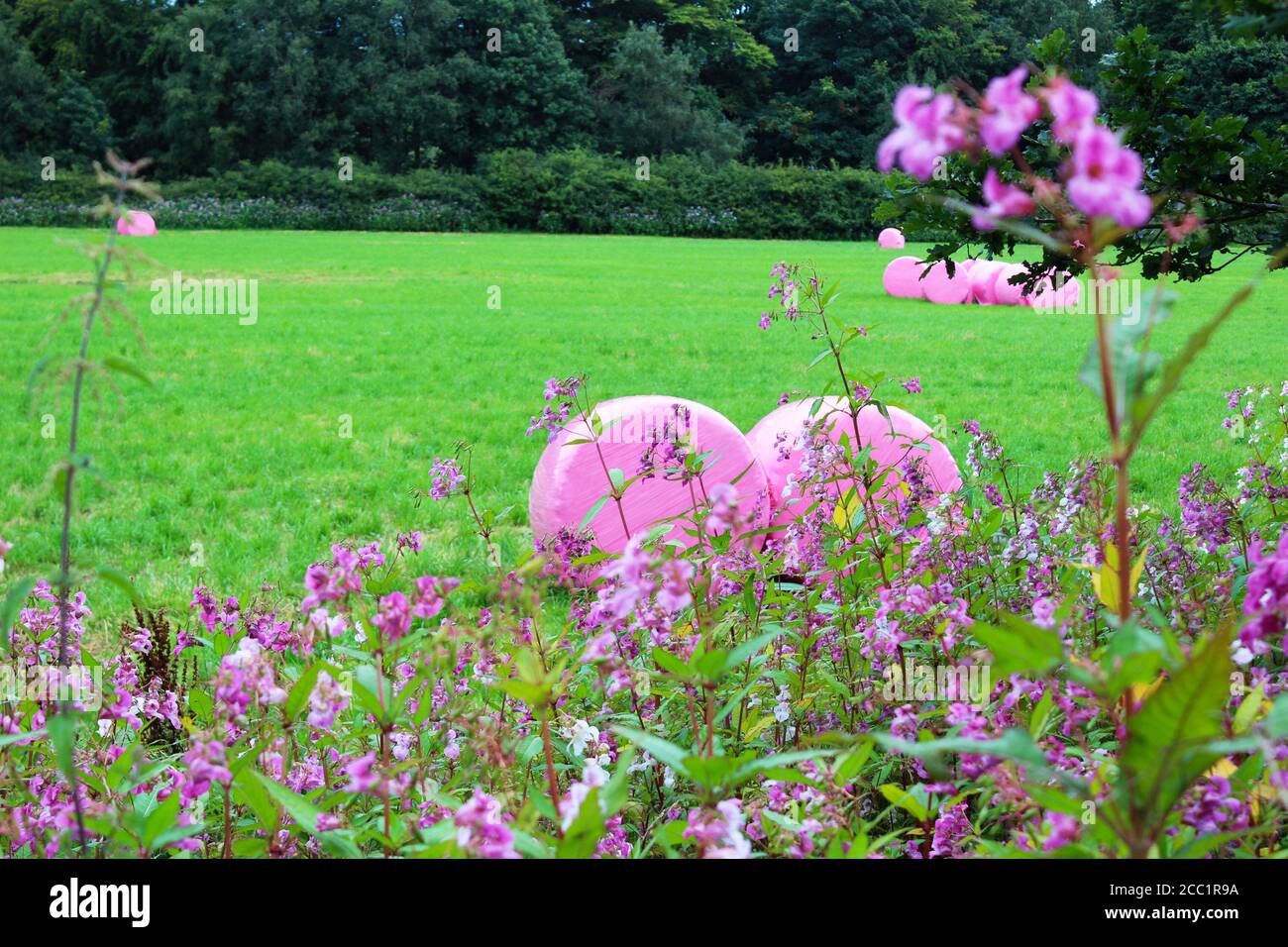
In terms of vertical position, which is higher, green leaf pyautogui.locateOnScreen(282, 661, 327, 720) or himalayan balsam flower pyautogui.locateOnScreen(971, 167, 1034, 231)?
himalayan balsam flower pyautogui.locateOnScreen(971, 167, 1034, 231)

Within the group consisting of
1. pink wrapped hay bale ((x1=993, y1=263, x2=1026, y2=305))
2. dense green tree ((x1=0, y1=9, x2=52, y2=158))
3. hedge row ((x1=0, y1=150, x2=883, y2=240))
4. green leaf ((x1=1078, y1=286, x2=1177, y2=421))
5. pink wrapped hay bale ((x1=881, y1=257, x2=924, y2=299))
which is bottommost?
green leaf ((x1=1078, y1=286, x2=1177, y2=421))

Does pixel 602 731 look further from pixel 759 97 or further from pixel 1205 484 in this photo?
pixel 759 97

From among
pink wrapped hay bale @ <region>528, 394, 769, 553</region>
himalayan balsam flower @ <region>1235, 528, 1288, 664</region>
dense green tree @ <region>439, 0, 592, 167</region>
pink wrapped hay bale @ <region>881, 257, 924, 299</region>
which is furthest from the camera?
dense green tree @ <region>439, 0, 592, 167</region>

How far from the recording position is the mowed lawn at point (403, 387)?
5.43m

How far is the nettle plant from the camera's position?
3.10 ft

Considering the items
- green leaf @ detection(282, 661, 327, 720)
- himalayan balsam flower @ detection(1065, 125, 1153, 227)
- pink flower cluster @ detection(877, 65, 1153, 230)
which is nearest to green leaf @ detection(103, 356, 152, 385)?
green leaf @ detection(282, 661, 327, 720)

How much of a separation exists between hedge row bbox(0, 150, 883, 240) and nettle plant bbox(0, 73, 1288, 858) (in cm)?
3059

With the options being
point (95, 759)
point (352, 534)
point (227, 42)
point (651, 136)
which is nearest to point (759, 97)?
point (651, 136)

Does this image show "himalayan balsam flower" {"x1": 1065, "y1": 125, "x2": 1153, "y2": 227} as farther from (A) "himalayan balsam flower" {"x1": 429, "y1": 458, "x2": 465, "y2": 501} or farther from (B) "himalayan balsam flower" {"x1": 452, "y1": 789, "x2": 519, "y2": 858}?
(A) "himalayan balsam flower" {"x1": 429, "y1": 458, "x2": 465, "y2": 501}

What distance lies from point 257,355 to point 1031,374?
6.35 meters

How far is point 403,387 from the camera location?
9.02m

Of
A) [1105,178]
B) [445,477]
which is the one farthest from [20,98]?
[1105,178]

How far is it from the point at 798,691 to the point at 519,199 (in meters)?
32.6
